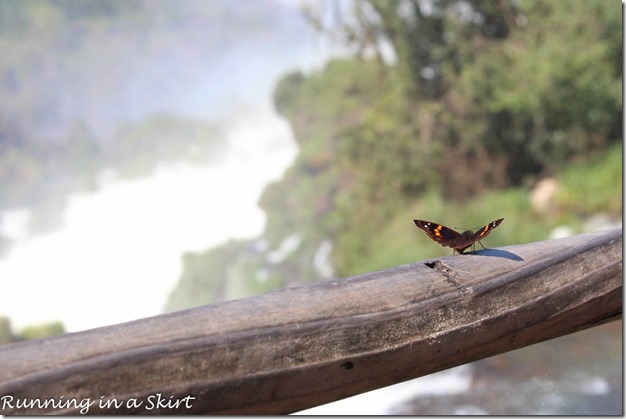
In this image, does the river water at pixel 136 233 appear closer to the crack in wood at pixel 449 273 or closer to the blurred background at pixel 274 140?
the blurred background at pixel 274 140

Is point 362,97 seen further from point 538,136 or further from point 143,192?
point 143,192

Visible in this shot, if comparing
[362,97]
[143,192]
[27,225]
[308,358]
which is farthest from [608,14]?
[308,358]

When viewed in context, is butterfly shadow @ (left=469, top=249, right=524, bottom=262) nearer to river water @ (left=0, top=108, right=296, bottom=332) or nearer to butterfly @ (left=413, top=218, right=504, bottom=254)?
butterfly @ (left=413, top=218, right=504, bottom=254)

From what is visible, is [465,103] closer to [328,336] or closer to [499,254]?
[499,254]

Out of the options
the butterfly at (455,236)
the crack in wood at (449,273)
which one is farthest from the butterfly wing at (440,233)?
the crack in wood at (449,273)

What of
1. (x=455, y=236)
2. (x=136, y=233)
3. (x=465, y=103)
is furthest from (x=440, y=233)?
(x=136, y=233)

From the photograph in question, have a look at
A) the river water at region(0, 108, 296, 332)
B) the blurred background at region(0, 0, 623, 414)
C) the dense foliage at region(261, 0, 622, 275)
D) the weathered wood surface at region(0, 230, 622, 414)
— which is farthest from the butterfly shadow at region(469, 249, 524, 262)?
the river water at region(0, 108, 296, 332)
